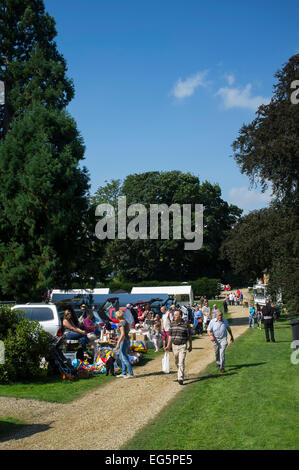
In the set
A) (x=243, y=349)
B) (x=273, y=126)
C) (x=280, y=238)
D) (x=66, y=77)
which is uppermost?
(x=66, y=77)

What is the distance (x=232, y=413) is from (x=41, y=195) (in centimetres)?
2090

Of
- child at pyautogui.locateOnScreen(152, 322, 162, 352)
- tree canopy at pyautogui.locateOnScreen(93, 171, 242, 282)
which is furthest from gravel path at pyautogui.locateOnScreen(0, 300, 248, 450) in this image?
tree canopy at pyautogui.locateOnScreen(93, 171, 242, 282)

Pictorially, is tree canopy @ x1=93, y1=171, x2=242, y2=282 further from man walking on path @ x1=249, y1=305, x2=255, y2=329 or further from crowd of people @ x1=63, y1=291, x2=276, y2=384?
crowd of people @ x1=63, y1=291, x2=276, y2=384

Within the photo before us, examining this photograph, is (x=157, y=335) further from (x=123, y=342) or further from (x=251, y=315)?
(x=251, y=315)

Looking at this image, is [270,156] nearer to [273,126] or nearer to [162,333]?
[273,126]

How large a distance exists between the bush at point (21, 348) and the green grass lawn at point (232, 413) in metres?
4.10

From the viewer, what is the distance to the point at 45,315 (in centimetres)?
1711

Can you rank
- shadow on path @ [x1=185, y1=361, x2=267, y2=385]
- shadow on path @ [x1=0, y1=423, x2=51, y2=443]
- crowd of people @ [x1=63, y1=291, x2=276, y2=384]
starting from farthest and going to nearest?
shadow on path @ [x1=185, y1=361, x2=267, y2=385], crowd of people @ [x1=63, y1=291, x2=276, y2=384], shadow on path @ [x1=0, y1=423, x2=51, y2=443]

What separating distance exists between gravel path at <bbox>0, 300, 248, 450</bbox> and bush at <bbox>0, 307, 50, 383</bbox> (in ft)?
5.21

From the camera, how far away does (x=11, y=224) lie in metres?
27.9

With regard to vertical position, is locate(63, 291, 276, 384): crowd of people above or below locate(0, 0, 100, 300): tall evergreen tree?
below

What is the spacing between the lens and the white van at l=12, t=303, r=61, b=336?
16.8 meters
